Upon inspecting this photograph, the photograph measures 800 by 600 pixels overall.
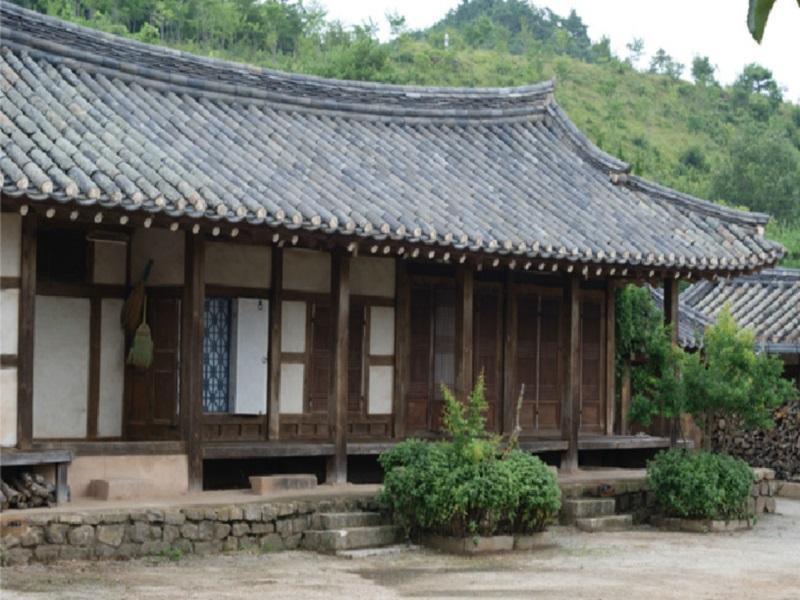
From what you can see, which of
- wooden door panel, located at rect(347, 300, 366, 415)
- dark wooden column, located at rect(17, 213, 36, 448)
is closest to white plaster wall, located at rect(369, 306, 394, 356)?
wooden door panel, located at rect(347, 300, 366, 415)

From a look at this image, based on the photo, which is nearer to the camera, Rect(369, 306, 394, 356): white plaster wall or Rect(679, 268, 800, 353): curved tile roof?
Rect(369, 306, 394, 356): white plaster wall

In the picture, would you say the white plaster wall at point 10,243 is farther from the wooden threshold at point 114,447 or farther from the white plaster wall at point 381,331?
the white plaster wall at point 381,331

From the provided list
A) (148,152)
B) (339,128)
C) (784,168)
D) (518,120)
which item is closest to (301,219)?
(148,152)

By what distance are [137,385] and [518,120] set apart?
28.0 feet

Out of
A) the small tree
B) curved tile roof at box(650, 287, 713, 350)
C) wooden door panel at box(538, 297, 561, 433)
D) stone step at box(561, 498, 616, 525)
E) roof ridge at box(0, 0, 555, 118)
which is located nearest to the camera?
roof ridge at box(0, 0, 555, 118)

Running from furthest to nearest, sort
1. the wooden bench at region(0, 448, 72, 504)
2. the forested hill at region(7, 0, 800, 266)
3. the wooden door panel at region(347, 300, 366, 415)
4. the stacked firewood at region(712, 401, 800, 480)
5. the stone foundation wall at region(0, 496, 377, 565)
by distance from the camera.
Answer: the forested hill at region(7, 0, 800, 266)
the stacked firewood at region(712, 401, 800, 480)
the wooden door panel at region(347, 300, 366, 415)
the wooden bench at region(0, 448, 72, 504)
the stone foundation wall at region(0, 496, 377, 565)

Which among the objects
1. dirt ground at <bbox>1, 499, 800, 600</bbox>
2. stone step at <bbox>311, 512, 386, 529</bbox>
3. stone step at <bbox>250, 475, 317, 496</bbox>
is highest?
stone step at <bbox>250, 475, 317, 496</bbox>

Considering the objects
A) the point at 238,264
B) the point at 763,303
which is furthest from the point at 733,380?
the point at 763,303

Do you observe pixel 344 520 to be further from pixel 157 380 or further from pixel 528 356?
pixel 528 356

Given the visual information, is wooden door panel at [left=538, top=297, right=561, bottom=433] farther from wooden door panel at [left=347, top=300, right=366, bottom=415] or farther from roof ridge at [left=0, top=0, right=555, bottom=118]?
roof ridge at [left=0, top=0, right=555, bottom=118]

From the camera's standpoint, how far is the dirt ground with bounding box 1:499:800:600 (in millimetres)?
12398

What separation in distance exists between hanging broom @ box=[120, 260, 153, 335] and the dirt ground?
348 cm

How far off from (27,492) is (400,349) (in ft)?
21.4

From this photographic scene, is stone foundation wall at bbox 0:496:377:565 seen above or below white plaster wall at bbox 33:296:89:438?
below
